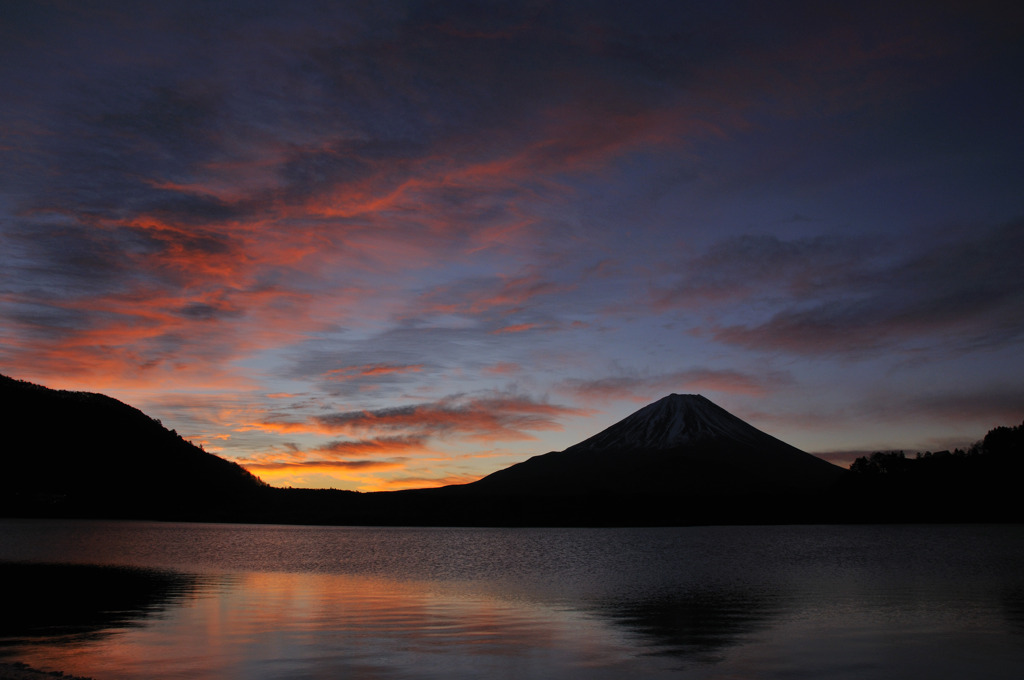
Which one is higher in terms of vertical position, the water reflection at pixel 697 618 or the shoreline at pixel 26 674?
the shoreline at pixel 26 674

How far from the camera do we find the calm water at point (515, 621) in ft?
62.7

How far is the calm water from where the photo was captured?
753 inches

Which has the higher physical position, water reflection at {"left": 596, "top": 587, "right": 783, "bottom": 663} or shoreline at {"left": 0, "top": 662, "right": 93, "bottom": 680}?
shoreline at {"left": 0, "top": 662, "right": 93, "bottom": 680}

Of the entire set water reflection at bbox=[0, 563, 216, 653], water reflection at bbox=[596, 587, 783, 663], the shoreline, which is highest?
the shoreline

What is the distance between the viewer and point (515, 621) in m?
27.3

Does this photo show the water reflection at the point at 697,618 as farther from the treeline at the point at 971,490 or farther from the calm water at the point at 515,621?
the treeline at the point at 971,490

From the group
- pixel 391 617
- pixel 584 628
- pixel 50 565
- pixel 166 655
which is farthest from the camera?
pixel 50 565

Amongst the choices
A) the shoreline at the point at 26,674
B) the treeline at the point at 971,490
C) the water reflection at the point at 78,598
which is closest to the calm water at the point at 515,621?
the water reflection at the point at 78,598

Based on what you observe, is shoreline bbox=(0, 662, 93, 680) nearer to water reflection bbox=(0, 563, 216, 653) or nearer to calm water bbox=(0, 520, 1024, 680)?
calm water bbox=(0, 520, 1024, 680)

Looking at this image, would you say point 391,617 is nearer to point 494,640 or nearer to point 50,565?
point 494,640

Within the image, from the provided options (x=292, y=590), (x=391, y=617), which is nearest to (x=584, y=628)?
(x=391, y=617)

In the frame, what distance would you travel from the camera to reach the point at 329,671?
18.1 m

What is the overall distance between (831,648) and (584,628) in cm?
788

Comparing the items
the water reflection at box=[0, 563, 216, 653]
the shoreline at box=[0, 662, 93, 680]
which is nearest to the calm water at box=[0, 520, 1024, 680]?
the water reflection at box=[0, 563, 216, 653]
